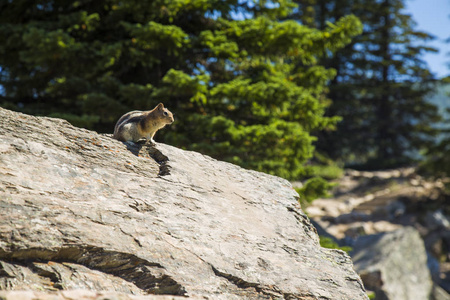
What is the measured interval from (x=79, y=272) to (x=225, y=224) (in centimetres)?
180

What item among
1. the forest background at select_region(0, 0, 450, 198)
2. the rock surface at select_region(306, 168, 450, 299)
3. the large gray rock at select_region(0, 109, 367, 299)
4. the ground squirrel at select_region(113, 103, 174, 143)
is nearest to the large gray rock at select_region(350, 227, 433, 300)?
the rock surface at select_region(306, 168, 450, 299)

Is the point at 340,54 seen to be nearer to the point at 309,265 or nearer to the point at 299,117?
the point at 299,117

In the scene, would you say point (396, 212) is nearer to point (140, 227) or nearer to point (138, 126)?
point (138, 126)

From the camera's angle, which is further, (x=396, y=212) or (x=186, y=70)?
(x=396, y=212)

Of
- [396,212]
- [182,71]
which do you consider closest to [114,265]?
[182,71]

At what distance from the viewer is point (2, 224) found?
3562mm

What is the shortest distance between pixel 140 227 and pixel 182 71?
5.48 meters

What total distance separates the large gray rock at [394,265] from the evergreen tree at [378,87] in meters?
14.4

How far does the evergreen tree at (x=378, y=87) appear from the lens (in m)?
27.7

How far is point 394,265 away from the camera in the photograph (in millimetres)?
12117

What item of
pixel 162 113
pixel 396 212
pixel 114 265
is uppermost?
pixel 162 113

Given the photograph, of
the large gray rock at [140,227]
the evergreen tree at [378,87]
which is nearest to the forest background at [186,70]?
the large gray rock at [140,227]

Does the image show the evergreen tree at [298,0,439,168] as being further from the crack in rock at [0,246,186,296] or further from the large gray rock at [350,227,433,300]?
the crack in rock at [0,246,186,296]

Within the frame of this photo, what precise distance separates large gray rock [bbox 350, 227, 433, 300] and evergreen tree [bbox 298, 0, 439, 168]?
47.3ft
